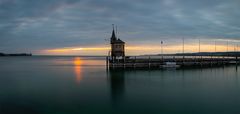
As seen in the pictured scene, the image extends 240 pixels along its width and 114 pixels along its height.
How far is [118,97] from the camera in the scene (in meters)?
21.1

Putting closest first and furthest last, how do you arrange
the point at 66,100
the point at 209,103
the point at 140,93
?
the point at 209,103 < the point at 66,100 < the point at 140,93

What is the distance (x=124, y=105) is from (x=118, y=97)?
338 centimetres

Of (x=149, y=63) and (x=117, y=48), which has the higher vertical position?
(x=117, y=48)

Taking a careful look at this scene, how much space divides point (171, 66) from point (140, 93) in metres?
26.6

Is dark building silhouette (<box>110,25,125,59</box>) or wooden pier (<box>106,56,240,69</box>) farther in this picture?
wooden pier (<box>106,56,240,69</box>)

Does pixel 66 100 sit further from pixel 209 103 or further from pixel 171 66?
pixel 171 66

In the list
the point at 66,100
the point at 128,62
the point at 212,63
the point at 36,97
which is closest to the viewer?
the point at 66,100

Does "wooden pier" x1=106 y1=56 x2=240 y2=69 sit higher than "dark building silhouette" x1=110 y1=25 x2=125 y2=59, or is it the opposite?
"dark building silhouette" x1=110 y1=25 x2=125 y2=59

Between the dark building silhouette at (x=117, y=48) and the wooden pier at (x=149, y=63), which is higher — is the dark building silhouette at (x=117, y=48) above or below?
above

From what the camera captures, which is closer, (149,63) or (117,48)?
(117,48)

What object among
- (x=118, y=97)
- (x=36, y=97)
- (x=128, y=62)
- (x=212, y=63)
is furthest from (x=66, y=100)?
(x=212, y=63)

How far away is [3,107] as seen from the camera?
16969 mm

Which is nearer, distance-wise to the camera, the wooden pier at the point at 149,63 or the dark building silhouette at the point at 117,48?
the dark building silhouette at the point at 117,48

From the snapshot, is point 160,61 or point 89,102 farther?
point 160,61
